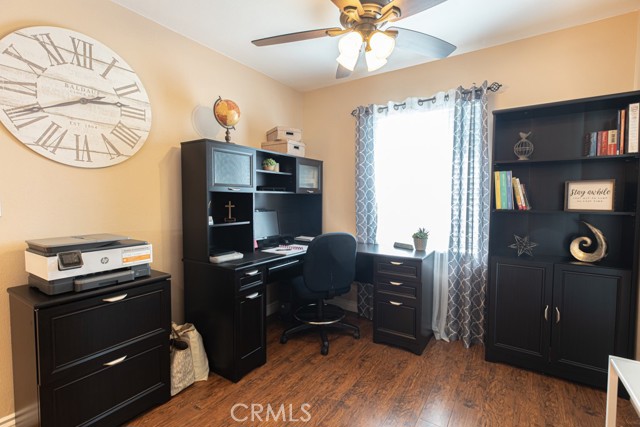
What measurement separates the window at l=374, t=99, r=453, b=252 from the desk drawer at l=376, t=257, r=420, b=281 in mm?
459

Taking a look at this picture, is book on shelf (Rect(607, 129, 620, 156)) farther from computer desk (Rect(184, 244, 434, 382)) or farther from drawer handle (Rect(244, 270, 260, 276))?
drawer handle (Rect(244, 270, 260, 276))

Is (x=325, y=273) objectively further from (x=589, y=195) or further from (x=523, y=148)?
(x=589, y=195)

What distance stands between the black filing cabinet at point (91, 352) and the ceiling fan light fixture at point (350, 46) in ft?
5.49

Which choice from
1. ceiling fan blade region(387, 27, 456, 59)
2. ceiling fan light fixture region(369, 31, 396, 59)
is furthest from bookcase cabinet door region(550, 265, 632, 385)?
ceiling fan light fixture region(369, 31, 396, 59)

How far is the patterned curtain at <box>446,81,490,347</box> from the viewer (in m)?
2.60

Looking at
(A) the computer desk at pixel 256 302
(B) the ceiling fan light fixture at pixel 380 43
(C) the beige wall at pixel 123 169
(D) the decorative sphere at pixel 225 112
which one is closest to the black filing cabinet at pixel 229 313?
(A) the computer desk at pixel 256 302

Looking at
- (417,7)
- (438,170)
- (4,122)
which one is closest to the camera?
(417,7)

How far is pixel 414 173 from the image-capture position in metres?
2.98

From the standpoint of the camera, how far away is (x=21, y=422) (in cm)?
163

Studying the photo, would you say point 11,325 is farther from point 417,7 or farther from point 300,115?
point 300,115

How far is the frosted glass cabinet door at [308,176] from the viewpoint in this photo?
314 centimetres

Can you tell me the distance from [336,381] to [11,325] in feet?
6.45

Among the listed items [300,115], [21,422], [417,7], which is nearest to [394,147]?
[300,115]

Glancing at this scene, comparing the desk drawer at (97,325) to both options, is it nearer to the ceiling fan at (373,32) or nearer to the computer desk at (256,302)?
the computer desk at (256,302)
